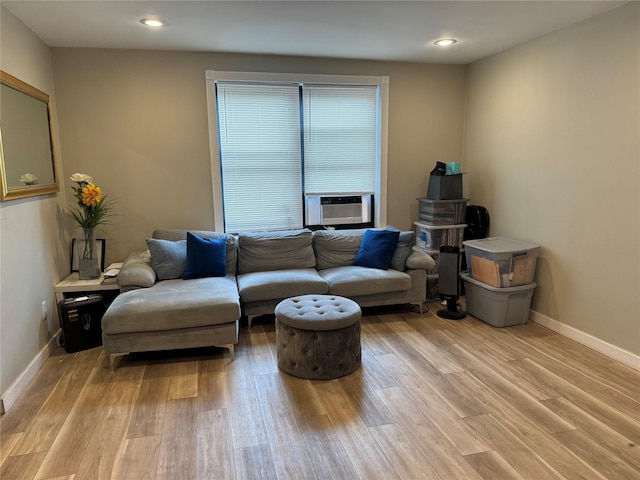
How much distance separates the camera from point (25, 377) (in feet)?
9.11

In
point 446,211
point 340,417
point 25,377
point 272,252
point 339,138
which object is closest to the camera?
point 340,417

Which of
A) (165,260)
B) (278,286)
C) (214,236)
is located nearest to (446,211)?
(278,286)

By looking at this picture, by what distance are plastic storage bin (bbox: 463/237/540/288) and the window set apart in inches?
53.3

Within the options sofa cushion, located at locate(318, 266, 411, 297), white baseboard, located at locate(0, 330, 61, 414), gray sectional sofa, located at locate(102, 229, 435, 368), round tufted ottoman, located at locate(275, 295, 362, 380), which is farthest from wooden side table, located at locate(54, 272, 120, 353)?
sofa cushion, located at locate(318, 266, 411, 297)

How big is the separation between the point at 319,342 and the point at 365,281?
1.16 metres

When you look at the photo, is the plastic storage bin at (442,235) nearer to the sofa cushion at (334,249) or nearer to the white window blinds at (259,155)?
the sofa cushion at (334,249)

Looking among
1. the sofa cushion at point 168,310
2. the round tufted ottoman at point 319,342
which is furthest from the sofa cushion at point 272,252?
the round tufted ottoman at point 319,342

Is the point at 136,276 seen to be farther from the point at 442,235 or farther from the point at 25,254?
the point at 442,235

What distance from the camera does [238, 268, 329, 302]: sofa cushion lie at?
3609 millimetres

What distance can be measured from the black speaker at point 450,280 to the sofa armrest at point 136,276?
270 cm

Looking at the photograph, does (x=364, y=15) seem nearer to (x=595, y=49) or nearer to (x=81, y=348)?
(x=595, y=49)

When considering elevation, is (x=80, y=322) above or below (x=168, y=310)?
below

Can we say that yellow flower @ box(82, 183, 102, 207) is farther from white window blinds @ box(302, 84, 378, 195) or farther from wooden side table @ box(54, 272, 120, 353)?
white window blinds @ box(302, 84, 378, 195)

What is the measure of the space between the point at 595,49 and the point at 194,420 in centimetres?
382
